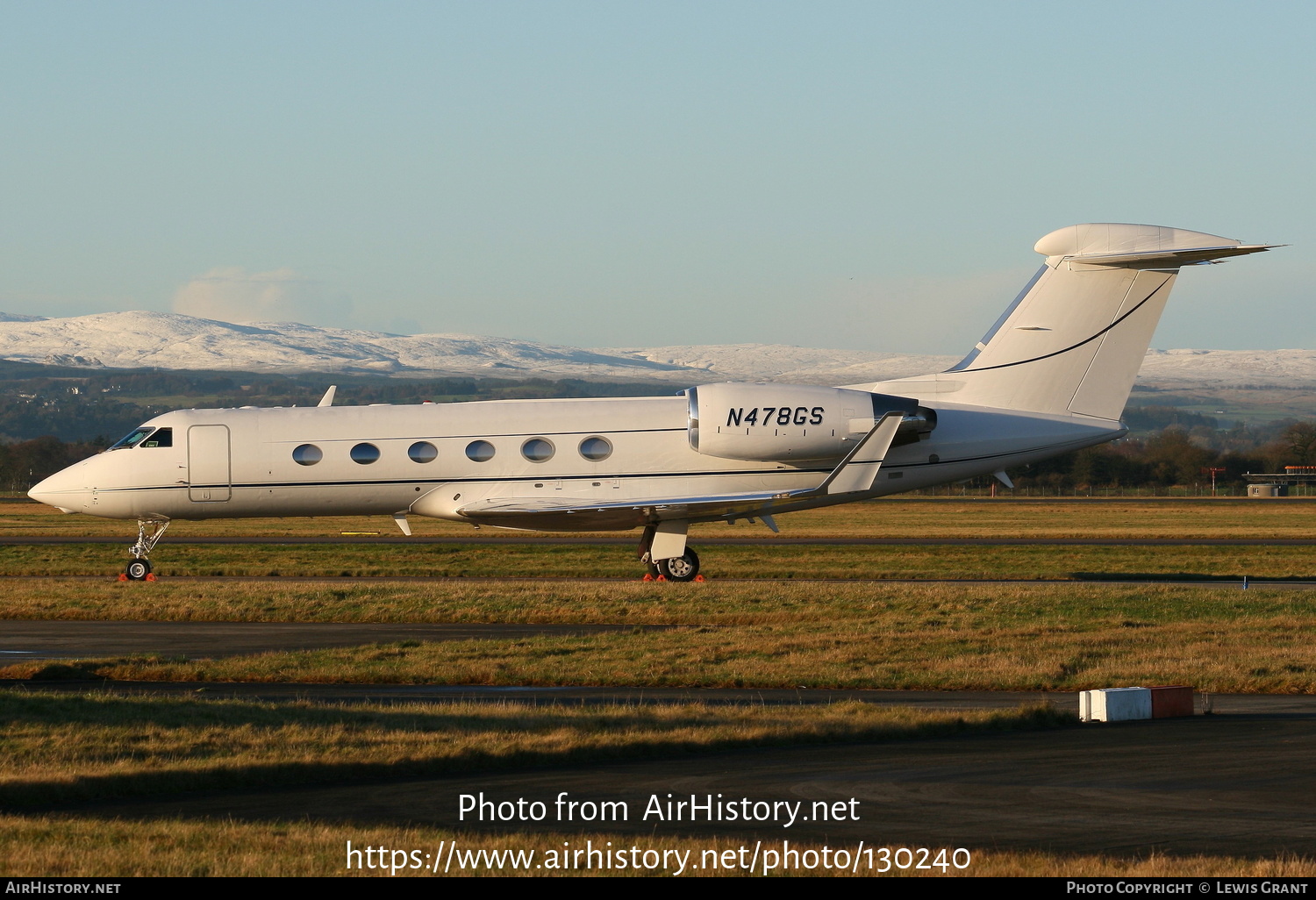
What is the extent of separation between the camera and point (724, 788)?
9992mm

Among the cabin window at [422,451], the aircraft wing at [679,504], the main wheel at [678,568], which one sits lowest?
the main wheel at [678,568]

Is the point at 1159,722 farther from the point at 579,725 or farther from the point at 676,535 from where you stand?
the point at 676,535

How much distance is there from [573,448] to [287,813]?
18098 mm

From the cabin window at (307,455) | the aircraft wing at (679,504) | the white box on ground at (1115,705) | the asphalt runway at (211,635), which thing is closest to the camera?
the white box on ground at (1115,705)

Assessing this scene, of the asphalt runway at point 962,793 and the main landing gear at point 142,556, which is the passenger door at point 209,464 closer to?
the main landing gear at point 142,556

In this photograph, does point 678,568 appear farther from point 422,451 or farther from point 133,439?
point 133,439

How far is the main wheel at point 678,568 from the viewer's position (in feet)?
92.8

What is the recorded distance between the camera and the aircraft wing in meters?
25.7

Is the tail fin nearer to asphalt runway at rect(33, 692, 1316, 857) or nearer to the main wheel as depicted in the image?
the main wheel

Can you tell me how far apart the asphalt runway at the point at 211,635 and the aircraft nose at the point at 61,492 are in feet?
17.7

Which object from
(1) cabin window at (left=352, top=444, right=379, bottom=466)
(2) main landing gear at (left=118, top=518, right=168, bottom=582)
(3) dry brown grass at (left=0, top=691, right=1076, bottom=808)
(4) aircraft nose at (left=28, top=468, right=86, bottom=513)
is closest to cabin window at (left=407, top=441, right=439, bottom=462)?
(1) cabin window at (left=352, top=444, right=379, bottom=466)

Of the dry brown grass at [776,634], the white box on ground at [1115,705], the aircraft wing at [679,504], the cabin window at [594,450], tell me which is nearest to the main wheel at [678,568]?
the aircraft wing at [679,504]

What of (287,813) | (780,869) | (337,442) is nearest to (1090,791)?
(780,869)

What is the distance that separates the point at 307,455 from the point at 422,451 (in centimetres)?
240
